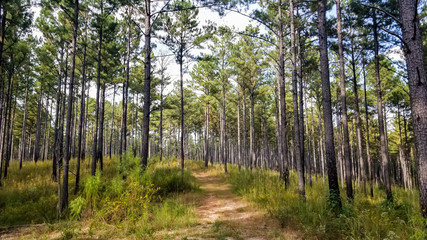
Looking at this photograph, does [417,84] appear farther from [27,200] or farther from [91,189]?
[27,200]

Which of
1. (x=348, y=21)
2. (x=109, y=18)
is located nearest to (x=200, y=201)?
(x=109, y=18)

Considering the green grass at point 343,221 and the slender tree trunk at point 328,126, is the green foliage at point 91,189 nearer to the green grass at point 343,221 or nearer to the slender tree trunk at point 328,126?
the green grass at point 343,221

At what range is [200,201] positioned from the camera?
8250 millimetres

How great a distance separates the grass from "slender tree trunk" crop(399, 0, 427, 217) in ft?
16.7

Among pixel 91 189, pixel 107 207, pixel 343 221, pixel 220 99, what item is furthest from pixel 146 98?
pixel 220 99

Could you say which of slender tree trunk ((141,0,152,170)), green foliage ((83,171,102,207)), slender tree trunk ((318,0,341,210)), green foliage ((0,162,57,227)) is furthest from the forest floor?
slender tree trunk ((141,0,152,170))

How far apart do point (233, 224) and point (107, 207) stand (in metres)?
3.56

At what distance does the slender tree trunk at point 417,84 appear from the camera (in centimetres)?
377

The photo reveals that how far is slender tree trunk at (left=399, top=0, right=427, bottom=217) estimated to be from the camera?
377cm

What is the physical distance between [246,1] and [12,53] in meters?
14.1

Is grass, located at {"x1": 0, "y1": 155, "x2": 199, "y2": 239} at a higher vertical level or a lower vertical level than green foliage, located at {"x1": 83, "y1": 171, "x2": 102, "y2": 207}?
lower

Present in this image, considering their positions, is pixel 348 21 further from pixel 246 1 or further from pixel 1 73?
pixel 1 73

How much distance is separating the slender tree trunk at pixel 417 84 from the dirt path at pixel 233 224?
2.74 meters

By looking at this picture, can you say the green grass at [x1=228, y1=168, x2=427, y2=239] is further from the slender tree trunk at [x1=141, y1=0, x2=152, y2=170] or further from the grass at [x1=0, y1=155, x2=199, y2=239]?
the slender tree trunk at [x1=141, y1=0, x2=152, y2=170]
